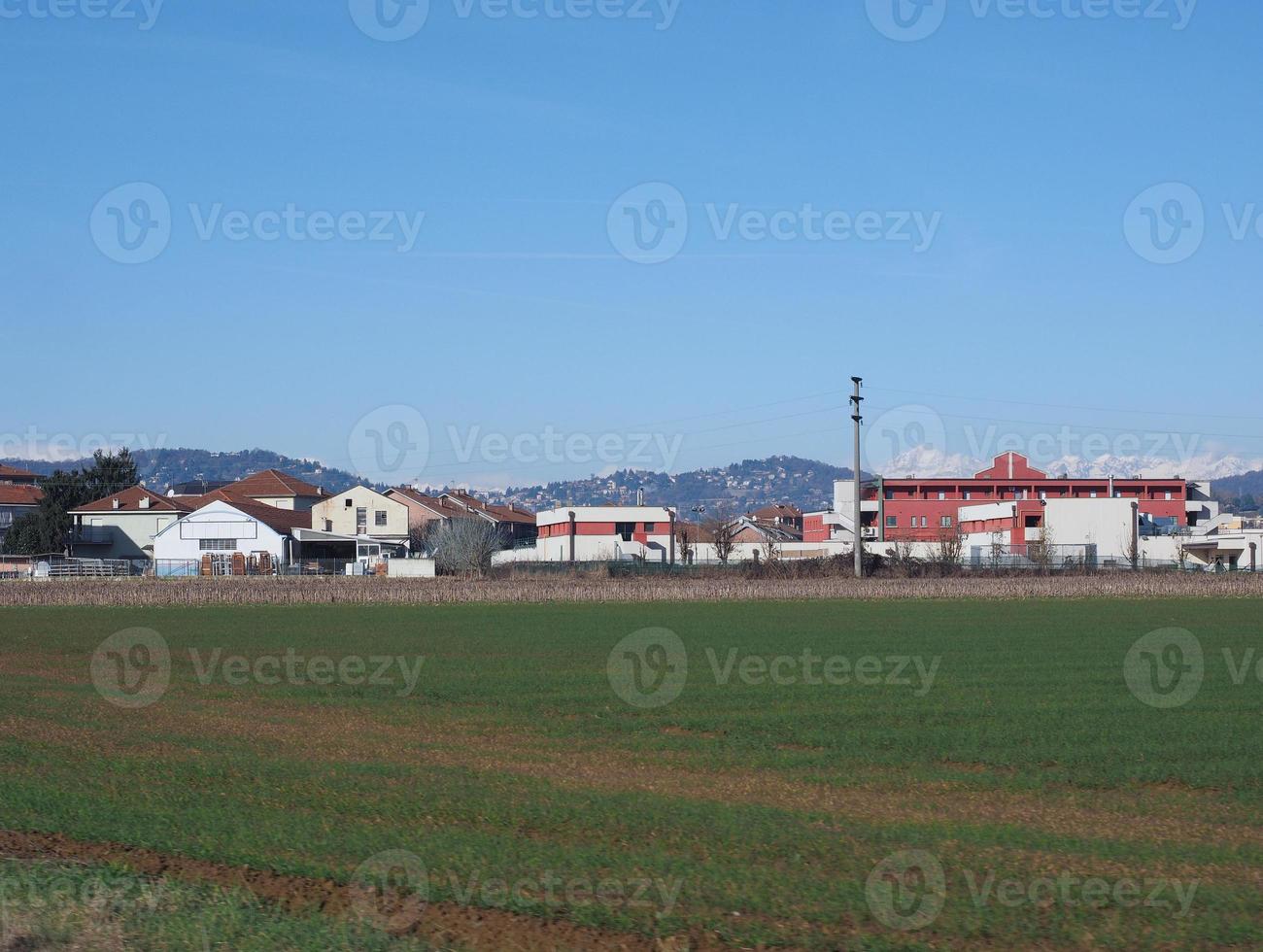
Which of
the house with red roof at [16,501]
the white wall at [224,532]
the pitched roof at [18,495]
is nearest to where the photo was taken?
the white wall at [224,532]

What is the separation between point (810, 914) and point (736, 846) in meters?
2.14

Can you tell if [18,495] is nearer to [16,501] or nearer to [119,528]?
[16,501]

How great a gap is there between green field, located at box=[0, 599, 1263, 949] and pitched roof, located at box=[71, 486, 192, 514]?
8996 centimetres

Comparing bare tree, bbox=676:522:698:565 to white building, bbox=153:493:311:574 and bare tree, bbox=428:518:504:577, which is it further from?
white building, bbox=153:493:311:574

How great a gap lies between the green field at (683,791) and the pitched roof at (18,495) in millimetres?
121647

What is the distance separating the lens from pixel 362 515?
118 metres

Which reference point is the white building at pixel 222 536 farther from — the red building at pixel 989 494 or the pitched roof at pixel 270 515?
the red building at pixel 989 494

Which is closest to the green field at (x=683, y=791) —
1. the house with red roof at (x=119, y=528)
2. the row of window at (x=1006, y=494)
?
the house with red roof at (x=119, y=528)

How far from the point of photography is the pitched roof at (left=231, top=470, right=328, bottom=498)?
135 m

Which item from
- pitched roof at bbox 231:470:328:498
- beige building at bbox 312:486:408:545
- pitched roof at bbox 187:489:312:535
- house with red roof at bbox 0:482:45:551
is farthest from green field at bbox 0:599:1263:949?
house with red roof at bbox 0:482:45:551

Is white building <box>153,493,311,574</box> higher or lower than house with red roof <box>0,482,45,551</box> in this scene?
lower

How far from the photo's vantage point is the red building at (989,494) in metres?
132

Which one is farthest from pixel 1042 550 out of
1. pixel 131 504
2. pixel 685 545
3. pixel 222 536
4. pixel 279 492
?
pixel 131 504

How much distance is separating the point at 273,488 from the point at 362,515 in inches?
872
